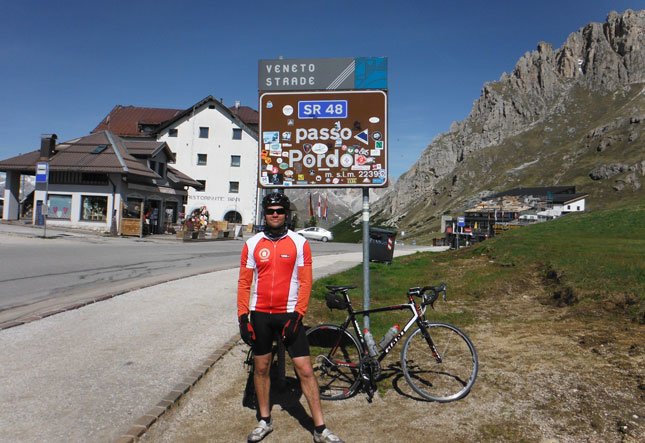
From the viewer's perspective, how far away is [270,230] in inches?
166

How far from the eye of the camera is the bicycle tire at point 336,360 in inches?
196

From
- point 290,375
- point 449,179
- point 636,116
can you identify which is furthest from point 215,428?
point 449,179

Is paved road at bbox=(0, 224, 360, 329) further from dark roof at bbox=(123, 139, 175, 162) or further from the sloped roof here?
dark roof at bbox=(123, 139, 175, 162)

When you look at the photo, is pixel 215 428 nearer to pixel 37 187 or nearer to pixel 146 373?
pixel 146 373

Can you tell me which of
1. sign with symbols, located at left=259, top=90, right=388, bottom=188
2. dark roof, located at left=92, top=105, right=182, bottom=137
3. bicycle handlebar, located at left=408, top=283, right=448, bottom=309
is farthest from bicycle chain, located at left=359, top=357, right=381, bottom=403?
dark roof, located at left=92, top=105, right=182, bottom=137

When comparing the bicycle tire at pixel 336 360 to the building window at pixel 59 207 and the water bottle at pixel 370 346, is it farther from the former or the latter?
the building window at pixel 59 207

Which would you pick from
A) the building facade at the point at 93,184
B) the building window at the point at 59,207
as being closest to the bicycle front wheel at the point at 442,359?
the building facade at the point at 93,184

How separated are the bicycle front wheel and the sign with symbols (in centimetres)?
217

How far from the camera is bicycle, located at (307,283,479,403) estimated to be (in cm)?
491

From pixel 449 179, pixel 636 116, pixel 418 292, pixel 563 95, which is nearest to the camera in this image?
pixel 418 292

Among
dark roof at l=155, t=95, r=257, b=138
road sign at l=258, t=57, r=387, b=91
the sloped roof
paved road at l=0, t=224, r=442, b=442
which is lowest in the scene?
paved road at l=0, t=224, r=442, b=442

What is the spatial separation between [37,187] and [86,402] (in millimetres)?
34572

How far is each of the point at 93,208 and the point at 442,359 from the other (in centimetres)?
3327

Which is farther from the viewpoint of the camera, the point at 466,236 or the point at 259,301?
the point at 466,236
